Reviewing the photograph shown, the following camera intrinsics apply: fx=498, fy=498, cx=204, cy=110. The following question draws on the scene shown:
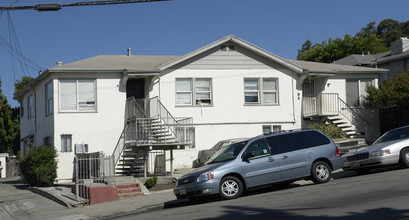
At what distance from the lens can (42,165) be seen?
20.1 meters

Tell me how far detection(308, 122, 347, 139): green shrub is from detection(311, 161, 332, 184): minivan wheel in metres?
9.86

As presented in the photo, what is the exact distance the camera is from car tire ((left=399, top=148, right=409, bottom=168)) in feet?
52.6

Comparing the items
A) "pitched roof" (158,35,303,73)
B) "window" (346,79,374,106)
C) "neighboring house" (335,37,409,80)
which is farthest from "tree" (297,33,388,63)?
"pitched roof" (158,35,303,73)

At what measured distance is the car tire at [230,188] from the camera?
1348 centimetres

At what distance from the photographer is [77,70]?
22.9 meters

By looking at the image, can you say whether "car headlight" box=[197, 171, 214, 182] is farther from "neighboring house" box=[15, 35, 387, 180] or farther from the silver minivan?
"neighboring house" box=[15, 35, 387, 180]

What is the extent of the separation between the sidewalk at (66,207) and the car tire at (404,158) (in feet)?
24.0

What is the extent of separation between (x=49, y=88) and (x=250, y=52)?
404 inches

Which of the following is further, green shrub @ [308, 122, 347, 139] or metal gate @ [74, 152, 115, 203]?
green shrub @ [308, 122, 347, 139]

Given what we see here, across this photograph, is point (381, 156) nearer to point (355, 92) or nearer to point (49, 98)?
point (355, 92)

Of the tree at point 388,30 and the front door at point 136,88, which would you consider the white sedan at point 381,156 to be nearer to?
the front door at point 136,88

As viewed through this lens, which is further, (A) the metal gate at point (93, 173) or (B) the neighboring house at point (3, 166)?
(B) the neighboring house at point (3, 166)

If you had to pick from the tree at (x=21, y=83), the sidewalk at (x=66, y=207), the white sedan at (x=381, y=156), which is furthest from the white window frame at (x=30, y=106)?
the tree at (x=21, y=83)

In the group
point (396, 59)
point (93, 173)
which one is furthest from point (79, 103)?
point (396, 59)
